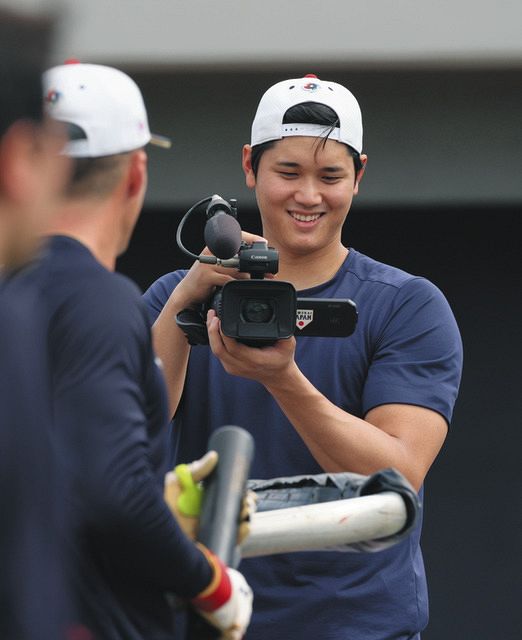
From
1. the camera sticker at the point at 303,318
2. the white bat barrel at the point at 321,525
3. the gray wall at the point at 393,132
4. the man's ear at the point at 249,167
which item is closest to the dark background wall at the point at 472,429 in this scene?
the gray wall at the point at 393,132

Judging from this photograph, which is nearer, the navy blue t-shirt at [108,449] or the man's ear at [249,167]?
the navy blue t-shirt at [108,449]

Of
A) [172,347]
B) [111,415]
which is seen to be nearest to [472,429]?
[172,347]

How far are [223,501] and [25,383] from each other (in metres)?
0.56

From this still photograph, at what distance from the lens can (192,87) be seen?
19.2 ft

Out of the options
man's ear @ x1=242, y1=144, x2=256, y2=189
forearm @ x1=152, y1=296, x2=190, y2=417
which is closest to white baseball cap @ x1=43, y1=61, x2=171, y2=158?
forearm @ x1=152, y1=296, x2=190, y2=417

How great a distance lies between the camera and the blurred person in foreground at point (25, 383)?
1.52 meters

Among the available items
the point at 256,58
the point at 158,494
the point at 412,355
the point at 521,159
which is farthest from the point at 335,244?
the point at 521,159

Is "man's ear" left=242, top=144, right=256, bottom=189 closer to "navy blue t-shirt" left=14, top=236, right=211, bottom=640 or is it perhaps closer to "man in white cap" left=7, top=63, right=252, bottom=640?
"man in white cap" left=7, top=63, right=252, bottom=640

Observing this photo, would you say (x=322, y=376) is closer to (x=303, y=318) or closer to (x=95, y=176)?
(x=303, y=318)

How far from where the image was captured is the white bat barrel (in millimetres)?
2189

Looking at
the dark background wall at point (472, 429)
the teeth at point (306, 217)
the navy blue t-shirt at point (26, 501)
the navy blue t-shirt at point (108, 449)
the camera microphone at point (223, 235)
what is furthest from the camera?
the dark background wall at point (472, 429)

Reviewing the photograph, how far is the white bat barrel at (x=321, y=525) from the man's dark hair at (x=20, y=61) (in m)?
0.86

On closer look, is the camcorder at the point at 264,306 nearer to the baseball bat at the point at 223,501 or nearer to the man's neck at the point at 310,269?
the man's neck at the point at 310,269

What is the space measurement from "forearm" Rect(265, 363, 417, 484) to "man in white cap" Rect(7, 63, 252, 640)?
0.92 m
